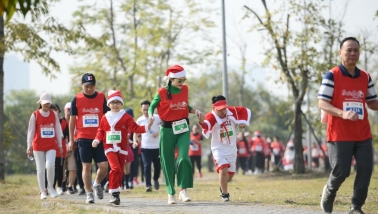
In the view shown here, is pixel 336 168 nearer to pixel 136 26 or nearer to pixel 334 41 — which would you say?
pixel 334 41

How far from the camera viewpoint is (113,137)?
12281mm

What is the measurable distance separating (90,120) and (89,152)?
58 centimetres

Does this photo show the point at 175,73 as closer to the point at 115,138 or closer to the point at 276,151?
the point at 115,138

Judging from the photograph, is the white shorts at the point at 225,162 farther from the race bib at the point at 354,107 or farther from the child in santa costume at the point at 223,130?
the race bib at the point at 354,107

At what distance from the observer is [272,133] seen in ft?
259

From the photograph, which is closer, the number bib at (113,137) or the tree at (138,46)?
the number bib at (113,137)

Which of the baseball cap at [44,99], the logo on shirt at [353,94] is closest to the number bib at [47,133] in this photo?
the baseball cap at [44,99]

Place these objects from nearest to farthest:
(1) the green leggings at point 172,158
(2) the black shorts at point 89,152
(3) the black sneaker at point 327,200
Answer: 1. (3) the black sneaker at point 327,200
2. (1) the green leggings at point 172,158
3. (2) the black shorts at point 89,152

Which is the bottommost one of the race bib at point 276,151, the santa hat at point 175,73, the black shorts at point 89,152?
the race bib at point 276,151


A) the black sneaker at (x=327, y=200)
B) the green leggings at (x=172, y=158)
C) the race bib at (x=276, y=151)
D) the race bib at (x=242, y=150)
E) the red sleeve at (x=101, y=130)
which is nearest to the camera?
the black sneaker at (x=327, y=200)

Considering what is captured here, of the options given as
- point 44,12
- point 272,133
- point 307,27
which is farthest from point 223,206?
point 272,133

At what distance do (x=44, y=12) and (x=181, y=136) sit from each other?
10455 mm

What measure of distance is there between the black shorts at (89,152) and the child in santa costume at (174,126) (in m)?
1.26

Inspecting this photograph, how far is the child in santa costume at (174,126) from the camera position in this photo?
12.1 m
